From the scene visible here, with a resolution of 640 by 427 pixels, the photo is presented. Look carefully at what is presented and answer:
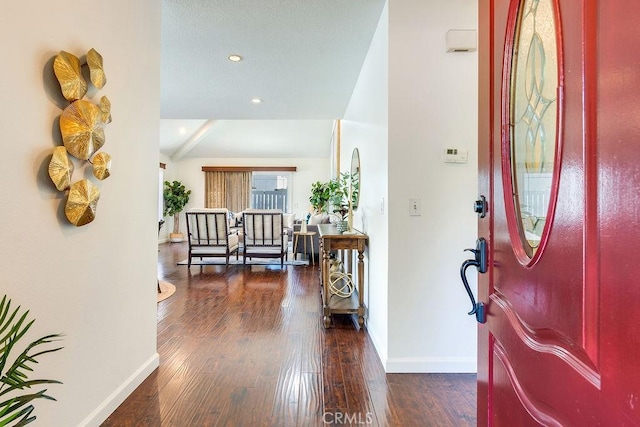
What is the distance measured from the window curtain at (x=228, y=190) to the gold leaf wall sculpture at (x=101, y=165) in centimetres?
886

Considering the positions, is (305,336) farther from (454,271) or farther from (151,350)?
(454,271)

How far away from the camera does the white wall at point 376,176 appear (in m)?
2.24

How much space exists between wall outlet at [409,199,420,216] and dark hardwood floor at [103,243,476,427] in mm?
1035

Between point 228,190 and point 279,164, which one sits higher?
point 279,164

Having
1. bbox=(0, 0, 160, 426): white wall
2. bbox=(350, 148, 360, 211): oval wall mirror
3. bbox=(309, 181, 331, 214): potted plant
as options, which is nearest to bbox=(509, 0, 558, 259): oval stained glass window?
bbox=(0, 0, 160, 426): white wall

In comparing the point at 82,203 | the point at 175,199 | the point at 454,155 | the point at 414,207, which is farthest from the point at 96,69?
the point at 175,199

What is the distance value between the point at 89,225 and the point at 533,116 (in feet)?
5.68

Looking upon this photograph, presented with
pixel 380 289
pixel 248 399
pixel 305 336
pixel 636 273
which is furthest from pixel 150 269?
pixel 636 273

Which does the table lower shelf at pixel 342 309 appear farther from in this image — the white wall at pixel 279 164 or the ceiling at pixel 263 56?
the white wall at pixel 279 164

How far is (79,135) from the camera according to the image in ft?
4.47

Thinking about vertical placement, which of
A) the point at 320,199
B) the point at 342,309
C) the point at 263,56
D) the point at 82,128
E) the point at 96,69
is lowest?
the point at 342,309

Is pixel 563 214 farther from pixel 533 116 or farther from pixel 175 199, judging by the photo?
pixel 175 199

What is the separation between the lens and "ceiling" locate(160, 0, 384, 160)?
230 centimetres

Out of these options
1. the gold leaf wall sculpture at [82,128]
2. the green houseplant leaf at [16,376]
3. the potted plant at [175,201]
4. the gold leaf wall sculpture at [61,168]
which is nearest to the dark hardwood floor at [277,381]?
the green houseplant leaf at [16,376]
